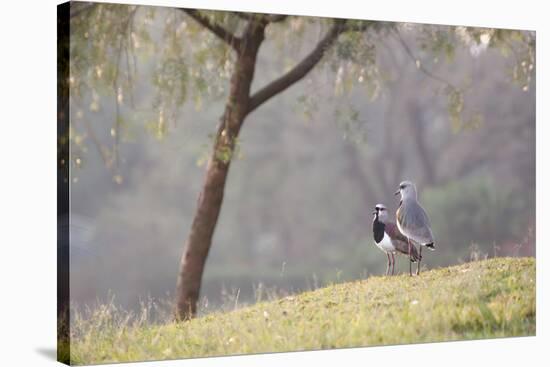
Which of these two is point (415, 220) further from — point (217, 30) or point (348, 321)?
point (217, 30)

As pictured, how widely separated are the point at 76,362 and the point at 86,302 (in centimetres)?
74

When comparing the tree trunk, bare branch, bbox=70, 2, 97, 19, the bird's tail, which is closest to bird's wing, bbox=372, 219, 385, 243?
the bird's tail

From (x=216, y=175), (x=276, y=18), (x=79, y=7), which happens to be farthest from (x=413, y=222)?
(x=79, y=7)

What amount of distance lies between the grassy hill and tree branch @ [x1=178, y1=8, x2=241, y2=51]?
Result: 7.54ft

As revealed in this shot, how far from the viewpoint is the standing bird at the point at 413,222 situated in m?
8.84

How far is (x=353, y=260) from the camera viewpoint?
9531 millimetres

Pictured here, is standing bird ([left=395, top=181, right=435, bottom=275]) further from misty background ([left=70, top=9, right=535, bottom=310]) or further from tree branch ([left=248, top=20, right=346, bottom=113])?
tree branch ([left=248, top=20, right=346, bottom=113])

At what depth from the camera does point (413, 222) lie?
8.86m

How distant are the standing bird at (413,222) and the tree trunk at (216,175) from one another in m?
1.60

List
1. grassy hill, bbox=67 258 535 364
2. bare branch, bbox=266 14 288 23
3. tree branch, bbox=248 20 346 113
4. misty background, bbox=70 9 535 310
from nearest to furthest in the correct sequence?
grassy hill, bbox=67 258 535 364 → misty background, bbox=70 9 535 310 → bare branch, bbox=266 14 288 23 → tree branch, bbox=248 20 346 113

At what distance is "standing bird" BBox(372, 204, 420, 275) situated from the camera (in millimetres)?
8805

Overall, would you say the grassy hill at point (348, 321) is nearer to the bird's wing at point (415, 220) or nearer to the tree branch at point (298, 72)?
the bird's wing at point (415, 220)

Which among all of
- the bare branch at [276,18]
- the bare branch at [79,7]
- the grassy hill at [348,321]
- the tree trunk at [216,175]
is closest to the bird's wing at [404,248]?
the grassy hill at [348,321]
